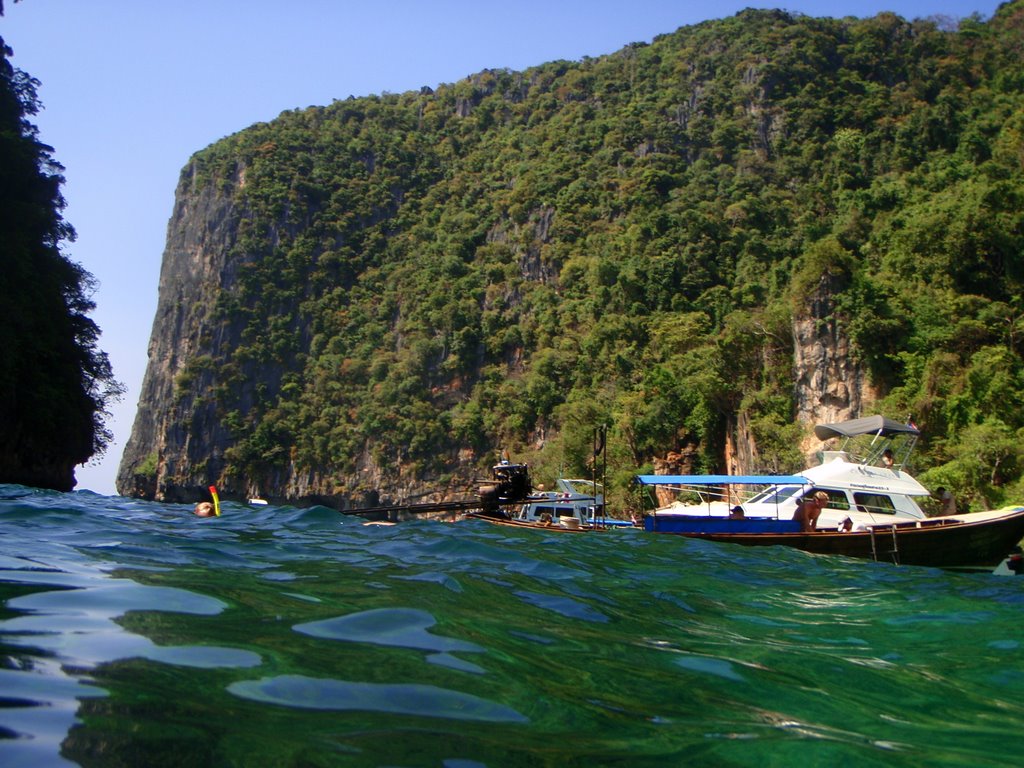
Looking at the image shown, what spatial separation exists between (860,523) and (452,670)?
14752mm

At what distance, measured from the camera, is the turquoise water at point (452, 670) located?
2102mm

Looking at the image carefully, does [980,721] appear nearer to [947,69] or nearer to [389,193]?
[947,69]

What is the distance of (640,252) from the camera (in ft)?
169

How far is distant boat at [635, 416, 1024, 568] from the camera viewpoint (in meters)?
13.9

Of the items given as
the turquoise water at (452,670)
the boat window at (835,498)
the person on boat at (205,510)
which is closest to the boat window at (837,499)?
the boat window at (835,498)

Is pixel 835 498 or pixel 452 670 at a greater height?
pixel 835 498

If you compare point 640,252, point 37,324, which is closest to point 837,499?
point 37,324

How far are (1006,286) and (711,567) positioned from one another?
23970mm

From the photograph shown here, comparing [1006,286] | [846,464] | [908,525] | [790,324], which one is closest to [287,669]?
[908,525]

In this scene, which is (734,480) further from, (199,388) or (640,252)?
(199,388)

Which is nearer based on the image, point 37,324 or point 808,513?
point 808,513

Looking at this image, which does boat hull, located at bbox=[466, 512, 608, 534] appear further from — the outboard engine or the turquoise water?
the turquoise water

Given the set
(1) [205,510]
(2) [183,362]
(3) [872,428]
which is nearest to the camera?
(1) [205,510]

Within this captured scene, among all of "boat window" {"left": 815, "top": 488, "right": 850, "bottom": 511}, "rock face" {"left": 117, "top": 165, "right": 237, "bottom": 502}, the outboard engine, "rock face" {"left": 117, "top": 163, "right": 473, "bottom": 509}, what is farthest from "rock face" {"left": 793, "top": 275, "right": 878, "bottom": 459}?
"rock face" {"left": 117, "top": 165, "right": 237, "bottom": 502}
